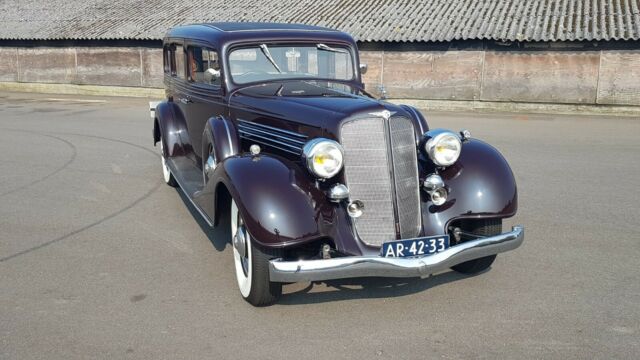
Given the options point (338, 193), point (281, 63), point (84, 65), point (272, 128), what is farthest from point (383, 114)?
point (84, 65)

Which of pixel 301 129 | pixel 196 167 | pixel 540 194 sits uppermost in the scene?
pixel 301 129

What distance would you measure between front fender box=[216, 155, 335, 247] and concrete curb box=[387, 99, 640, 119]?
13.7 m

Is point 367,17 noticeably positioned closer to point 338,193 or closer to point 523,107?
point 523,107

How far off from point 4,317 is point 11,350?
1.54ft

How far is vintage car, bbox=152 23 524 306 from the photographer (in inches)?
134

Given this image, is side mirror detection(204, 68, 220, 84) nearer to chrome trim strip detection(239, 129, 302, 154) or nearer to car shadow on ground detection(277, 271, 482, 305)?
chrome trim strip detection(239, 129, 302, 154)

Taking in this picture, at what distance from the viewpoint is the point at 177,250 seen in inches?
185

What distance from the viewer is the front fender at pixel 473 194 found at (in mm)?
3793

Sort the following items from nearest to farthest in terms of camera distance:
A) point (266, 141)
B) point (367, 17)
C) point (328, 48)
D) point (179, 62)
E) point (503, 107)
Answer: point (266, 141) → point (328, 48) → point (179, 62) → point (503, 107) → point (367, 17)

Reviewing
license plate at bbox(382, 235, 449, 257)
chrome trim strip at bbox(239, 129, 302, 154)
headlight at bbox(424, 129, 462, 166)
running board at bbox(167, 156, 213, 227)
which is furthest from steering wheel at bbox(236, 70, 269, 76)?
license plate at bbox(382, 235, 449, 257)

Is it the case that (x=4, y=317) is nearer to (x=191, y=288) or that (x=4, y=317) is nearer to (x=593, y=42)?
(x=191, y=288)

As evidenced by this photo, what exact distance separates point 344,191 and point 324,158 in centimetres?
23

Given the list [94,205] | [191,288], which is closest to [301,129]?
[191,288]

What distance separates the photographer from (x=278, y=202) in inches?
135
